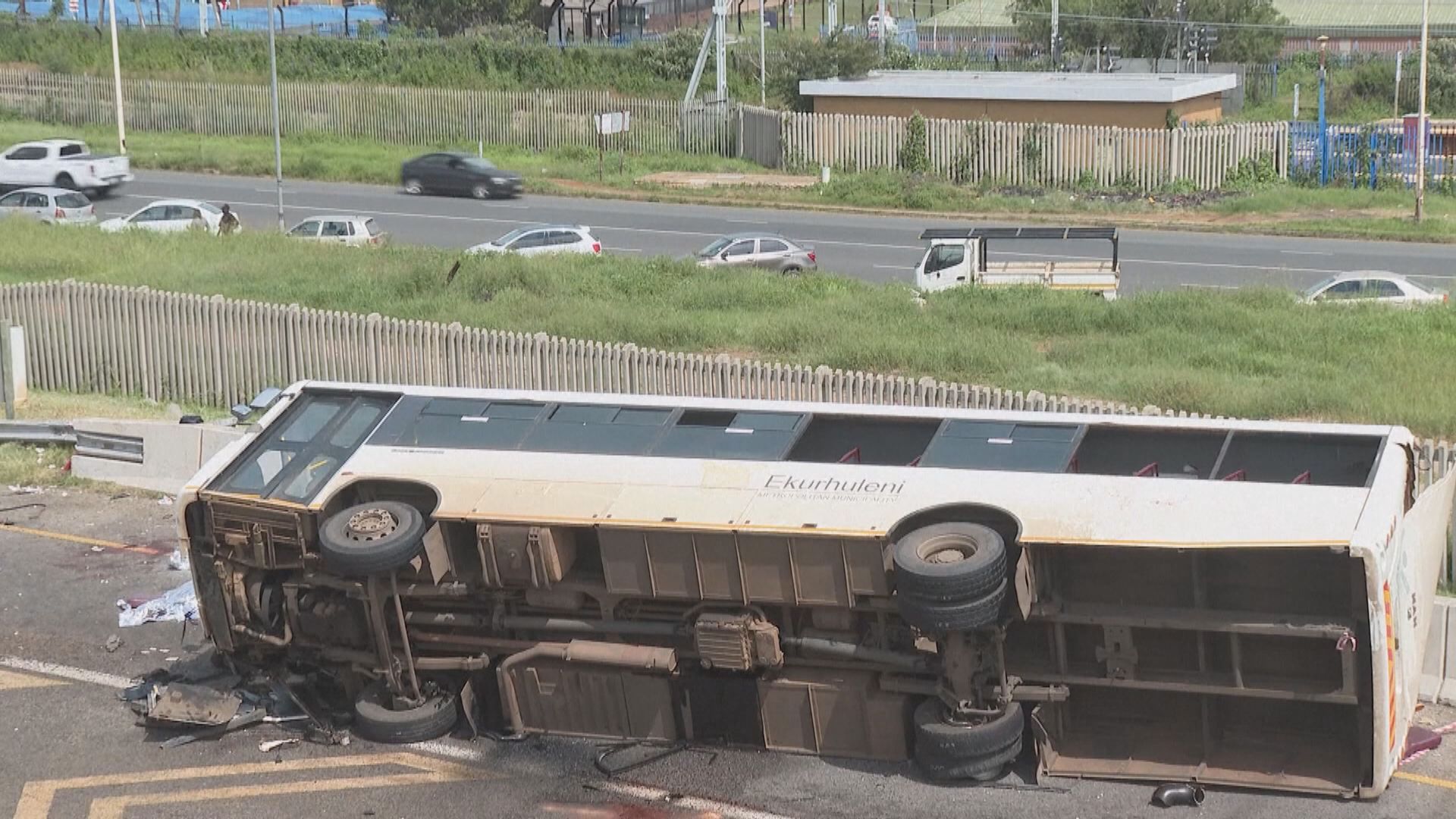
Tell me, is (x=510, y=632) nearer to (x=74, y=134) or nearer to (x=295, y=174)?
(x=295, y=174)

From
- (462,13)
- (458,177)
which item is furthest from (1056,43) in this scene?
(462,13)

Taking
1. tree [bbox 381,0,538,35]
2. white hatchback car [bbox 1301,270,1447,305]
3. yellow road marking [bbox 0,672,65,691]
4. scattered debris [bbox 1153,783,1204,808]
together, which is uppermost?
tree [bbox 381,0,538,35]

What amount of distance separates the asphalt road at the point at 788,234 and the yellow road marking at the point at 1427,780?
20.0 m

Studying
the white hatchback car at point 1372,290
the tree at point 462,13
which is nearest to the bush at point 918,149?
the white hatchback car at point 1372,290

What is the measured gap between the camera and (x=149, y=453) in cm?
1850

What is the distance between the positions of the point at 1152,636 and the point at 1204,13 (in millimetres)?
60543

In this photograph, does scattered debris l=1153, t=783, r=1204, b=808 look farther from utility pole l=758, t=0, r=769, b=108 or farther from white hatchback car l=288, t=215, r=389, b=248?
utility pole l=758, t=0, r=769, b=108

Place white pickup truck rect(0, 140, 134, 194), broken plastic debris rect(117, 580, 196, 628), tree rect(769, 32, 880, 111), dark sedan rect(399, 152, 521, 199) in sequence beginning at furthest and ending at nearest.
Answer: tree rect(769, 32, 880, 111) < dark sedan rect(399, 152, 521, 199) < white pickup truck rect(0, 140, 134, 194) < broken plastic debris rect(117, 580, 196, 628)

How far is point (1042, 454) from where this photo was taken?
429 inches

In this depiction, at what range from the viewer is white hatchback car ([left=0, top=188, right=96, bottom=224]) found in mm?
38375

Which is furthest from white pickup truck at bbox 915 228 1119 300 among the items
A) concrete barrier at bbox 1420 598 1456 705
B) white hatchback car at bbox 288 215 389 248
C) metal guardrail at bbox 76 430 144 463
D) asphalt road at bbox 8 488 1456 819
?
asphalt road at bbox 8 488 1456 819

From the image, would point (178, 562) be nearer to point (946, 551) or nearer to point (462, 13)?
point (946, 551)

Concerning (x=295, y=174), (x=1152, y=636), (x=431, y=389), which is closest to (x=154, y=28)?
(x=295, y=174)

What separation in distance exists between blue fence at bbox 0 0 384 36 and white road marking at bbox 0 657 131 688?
6166 centimetres
